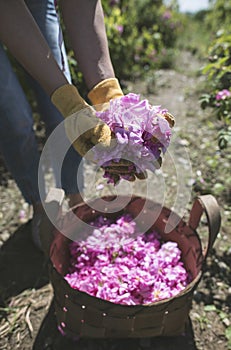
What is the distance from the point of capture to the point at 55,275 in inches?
50.8

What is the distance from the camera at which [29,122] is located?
61.3 inches

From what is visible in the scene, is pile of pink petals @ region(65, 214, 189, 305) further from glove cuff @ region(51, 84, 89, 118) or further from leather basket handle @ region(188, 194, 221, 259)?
glove cuff @ region(51, 84, 89, 118)

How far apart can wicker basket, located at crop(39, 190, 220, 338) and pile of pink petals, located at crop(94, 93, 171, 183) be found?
331 mm

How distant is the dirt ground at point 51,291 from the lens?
1489 millimetres

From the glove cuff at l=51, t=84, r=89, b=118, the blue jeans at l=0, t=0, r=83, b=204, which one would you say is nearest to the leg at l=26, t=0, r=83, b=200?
the blue jeans at l=0, t=0, r=83, b=204

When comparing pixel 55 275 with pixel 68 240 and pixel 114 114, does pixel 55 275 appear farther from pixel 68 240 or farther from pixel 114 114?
pixel 114 114

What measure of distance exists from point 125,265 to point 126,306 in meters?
0.31

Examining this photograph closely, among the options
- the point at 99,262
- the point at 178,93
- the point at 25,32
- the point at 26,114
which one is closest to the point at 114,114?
the point at 25,32

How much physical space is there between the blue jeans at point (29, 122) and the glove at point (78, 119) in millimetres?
318

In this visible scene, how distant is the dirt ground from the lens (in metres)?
1.49

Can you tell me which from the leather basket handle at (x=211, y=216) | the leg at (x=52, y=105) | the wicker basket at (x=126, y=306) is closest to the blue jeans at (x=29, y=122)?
the leg at (x=52, y=105)

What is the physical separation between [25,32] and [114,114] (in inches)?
14.6

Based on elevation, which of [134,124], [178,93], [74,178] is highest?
Result: [134,124]

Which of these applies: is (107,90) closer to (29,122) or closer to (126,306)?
(29,122)
